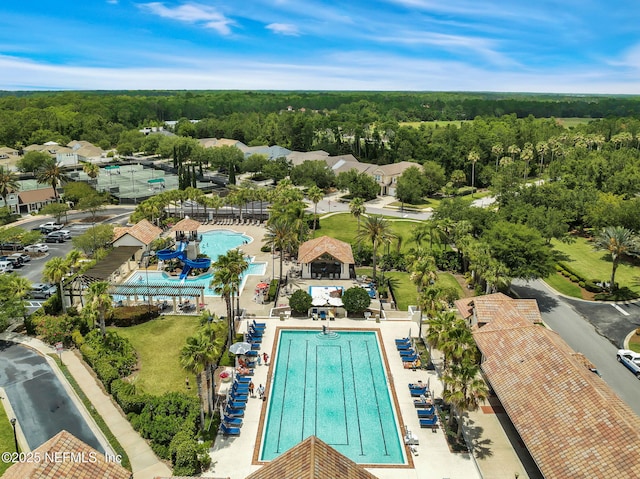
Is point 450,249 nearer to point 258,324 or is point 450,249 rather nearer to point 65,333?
point 258,324

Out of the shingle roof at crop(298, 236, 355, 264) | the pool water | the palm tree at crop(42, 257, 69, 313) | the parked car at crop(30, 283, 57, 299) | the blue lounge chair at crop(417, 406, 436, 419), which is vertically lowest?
the pool water

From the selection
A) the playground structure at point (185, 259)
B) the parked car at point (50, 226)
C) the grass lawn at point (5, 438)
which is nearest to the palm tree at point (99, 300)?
the grass lawn at point (5, 438)

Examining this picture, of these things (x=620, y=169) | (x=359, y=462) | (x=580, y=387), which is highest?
(x=620, y=169)

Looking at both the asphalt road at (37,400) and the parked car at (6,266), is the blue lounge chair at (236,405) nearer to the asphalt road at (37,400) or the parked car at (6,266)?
the asphalt road at (37,400)

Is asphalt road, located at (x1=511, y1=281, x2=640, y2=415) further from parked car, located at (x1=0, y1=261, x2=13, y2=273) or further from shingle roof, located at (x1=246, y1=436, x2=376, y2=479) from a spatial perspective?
parked car, located at (x1=0, y1=261, x2=13, y2=273)

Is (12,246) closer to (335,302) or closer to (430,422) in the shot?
(335,302)

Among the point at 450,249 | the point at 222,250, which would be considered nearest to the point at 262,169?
the point at 222,250

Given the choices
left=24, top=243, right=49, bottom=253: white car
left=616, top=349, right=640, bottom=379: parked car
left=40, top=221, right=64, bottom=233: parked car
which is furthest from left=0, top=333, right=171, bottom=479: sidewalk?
left=40, top=221, right=64, bottom=233: parked car
